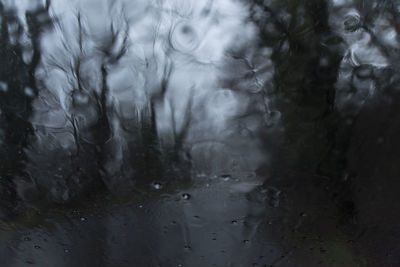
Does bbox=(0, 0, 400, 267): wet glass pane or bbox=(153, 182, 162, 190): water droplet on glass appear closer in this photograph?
bbox=(0, 0, 400, 267): wet glass pane

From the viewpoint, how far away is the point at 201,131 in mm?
2559

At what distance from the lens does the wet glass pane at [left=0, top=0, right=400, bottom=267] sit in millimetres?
2439

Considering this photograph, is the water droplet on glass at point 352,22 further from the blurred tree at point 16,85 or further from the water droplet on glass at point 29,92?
the water droplet on glass at point 29,92

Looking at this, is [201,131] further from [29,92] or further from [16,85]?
[16,85]

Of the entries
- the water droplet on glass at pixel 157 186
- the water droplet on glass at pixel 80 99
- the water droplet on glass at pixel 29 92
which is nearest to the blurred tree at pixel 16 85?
the water droplet on glass at pixel 29 92

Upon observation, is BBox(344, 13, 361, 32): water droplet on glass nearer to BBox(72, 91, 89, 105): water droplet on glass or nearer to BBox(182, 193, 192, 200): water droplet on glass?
BBox(182, 193, 192, 200): water droplet on glass

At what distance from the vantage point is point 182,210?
264cm

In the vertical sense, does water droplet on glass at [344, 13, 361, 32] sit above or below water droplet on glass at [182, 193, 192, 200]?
above

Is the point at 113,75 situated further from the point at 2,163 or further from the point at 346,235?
the point at 346,235

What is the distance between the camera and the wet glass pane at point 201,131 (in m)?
2.44

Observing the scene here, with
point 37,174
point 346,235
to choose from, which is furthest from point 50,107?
point 346,235

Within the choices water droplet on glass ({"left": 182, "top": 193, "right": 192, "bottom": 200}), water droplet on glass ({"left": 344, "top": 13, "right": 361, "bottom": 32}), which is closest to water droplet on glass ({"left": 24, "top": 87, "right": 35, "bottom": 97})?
water droplet on glass ({"left": 182, "top": 193, "right": 192, "bottom": 200})

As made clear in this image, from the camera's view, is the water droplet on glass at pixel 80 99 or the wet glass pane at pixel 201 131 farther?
the water droplet on glass at pixel 80 99

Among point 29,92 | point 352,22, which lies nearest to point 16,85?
point 29,92
